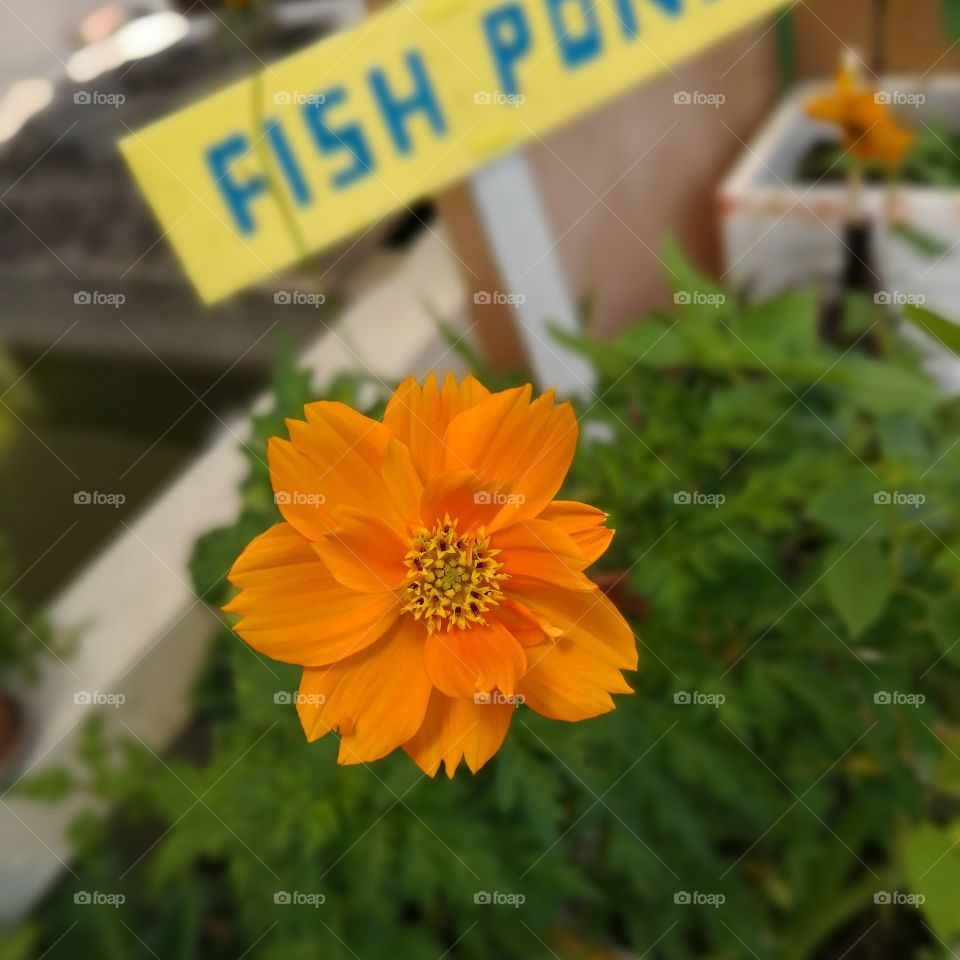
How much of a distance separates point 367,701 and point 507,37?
0.47 m

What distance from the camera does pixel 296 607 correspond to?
0.85 ft

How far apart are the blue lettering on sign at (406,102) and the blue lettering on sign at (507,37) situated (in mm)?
48

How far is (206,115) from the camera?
463 millimetres

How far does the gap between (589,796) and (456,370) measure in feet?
1.51

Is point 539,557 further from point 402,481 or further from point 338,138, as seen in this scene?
point 338,138

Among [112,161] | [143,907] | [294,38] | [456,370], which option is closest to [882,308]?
[456,370]

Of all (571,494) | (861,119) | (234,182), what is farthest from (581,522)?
(861,119)

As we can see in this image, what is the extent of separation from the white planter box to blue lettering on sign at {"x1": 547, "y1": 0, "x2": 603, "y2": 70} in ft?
1.20

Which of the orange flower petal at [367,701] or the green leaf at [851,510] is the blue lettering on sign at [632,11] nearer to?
the green leaf at [851,510]

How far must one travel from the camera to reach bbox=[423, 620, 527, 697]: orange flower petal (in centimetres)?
24

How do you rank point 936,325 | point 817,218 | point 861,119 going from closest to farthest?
point 936,325 → point 861,119 → point 817,218

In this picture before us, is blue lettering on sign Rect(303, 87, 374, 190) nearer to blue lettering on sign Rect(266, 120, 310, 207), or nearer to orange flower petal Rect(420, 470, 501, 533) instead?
blue lettering on sign Rect(266, 120, 310, 207)

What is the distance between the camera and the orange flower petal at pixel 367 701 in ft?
0.82

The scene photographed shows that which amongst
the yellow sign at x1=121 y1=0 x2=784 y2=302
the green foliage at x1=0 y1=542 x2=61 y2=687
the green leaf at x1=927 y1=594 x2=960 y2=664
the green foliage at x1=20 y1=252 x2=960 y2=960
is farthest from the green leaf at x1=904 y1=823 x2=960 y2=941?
the green foliage at x1=0 y1=542 x2=61 y2=687
